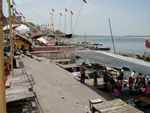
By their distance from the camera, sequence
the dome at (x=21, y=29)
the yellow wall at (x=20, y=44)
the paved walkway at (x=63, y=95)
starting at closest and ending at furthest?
the paved walkway at (x=63, y=95)
the yellow wall at (x=20, y=44)
the dome at (x=21, y=29)

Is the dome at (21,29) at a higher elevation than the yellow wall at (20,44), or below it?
higher

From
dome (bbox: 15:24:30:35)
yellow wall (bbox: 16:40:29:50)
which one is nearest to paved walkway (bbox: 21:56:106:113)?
yellow wall (bbox: 16:40:29:50)

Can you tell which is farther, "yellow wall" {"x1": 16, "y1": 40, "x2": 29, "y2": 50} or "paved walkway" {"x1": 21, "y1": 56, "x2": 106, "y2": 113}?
"yellow wall" {"x1": 16, "y1": 40, "x2": 29, "y2": 50}

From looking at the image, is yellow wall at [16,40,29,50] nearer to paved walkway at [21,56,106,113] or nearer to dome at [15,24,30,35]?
dome at [15,24,30,35]

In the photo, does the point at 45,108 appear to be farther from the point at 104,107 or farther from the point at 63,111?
the point at 104,107

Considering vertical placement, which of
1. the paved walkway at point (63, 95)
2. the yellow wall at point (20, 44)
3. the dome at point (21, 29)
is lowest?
the paved walkway at point (63, 95)

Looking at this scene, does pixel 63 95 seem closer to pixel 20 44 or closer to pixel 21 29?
pixel 20 44

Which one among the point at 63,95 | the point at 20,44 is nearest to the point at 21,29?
the point at 20,44

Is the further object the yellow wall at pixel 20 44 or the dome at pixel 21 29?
the dome at pixel 21 29

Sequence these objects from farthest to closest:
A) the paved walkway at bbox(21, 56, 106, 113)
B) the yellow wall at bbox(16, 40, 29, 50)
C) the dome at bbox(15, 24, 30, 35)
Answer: the dome at bbox(15, 24, 30, 35) < the yellow wall at bbox(16, 40, 29, 50) < the paved walkway at bbox(21, 56, 106, 113)

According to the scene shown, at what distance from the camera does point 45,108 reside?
251 inches

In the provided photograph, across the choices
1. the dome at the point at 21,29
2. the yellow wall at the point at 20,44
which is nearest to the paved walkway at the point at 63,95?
the yellow wall at the point at 20,44

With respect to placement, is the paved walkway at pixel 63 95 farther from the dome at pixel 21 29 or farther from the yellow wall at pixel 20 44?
the dome at pixel 21 29

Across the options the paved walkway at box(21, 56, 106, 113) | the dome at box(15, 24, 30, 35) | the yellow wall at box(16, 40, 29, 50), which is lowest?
the paved walkway at box(21, 56, 106, 113)
